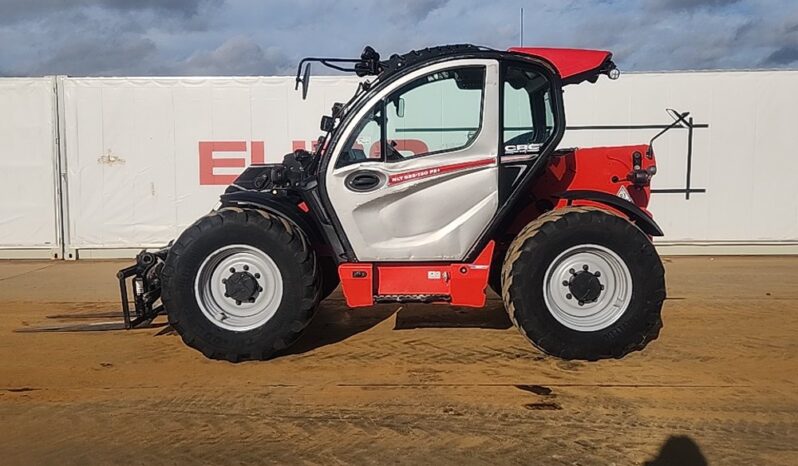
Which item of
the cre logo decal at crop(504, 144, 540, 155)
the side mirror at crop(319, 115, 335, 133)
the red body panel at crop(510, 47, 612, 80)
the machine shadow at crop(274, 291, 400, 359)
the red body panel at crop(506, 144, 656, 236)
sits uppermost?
the red body panel at crop(510, 47, 612, 80)

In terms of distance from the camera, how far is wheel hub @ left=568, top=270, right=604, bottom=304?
16.5 ft

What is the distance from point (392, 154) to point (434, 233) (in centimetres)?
74

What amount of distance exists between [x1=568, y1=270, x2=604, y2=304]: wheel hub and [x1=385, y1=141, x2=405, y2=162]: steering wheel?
170 centimetres

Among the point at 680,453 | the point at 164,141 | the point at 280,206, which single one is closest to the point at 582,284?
the point at 680,453

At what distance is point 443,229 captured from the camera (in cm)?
521

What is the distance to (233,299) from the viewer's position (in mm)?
5105

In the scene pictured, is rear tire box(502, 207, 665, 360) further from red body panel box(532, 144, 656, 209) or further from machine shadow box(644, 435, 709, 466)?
machine shadow box(644, 435, 709, 466)

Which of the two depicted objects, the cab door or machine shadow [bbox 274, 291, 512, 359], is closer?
the cab door

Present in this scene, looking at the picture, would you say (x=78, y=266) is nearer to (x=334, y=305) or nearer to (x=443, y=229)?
(x=334, y=305)

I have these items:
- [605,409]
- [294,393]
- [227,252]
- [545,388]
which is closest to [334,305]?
[227,252]

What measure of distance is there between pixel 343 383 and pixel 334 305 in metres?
2.75

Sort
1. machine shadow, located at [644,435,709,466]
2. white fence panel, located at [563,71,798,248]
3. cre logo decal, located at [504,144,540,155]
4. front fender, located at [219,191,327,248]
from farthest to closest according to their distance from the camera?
white fence panel, located at [563,71,798,248]
front fender, located at [219,191,327,248]
cre logo decal, located at [504,144,540,155]
machine shadow, located at [644,435,709,466]

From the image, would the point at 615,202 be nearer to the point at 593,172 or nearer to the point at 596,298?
the point at 593,172

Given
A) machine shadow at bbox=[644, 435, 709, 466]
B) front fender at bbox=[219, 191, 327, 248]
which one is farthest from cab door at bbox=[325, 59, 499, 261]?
machine shadow at bbox=[644, 435, 709, 466]
